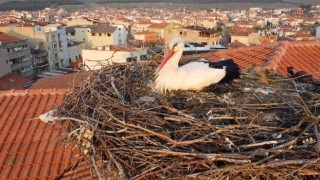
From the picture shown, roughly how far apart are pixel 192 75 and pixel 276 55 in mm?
3353

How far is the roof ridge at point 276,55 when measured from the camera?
6.17 m

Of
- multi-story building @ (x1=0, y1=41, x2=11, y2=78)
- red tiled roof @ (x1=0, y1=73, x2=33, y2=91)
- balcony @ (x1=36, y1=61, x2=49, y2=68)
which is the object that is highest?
multi-story building @ (x1=0, y1=41, x2=11, y2=78)

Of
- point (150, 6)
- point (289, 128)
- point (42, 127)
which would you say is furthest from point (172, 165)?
point (150, 6)

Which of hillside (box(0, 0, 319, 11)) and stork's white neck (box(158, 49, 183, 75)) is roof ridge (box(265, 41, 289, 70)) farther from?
hillside (box(0, 0, 319, 11))

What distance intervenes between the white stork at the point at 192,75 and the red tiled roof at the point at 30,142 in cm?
136

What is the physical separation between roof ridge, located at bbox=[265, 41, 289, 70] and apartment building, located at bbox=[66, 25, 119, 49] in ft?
109

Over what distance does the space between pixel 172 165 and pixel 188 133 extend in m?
0.34

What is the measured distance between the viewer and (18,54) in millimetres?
32344

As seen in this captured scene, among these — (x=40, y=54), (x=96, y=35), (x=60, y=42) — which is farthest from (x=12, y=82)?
(x=96, y=35)

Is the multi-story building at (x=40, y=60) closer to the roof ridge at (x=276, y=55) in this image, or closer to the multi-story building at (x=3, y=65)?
the multi-story building at (x=3, y=65)

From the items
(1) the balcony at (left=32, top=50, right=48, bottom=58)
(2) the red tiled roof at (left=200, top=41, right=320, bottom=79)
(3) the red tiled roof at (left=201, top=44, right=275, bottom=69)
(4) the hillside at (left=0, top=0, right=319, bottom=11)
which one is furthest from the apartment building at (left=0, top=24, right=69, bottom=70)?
(4) the hillside at (left=0, top=0, right=319, bottom=11)

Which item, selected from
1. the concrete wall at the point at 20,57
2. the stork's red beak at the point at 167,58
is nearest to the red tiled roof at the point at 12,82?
the concrete wall at the point at 20,57

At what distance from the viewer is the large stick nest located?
267 centimetres

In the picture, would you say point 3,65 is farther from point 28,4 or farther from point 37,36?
point 28,4
